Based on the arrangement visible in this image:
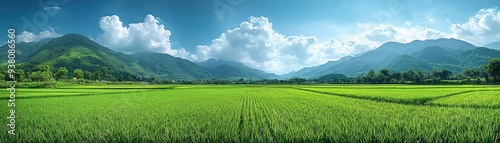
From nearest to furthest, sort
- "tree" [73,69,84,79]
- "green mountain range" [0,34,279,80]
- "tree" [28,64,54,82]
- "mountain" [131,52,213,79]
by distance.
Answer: "green mountain range" [0,34,279,80] < "tree" [28,64,54,82] < "tree" [73,69,84,79] < "mountain" [131,52,213,79]

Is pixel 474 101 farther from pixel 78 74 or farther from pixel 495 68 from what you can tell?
pixel 78 74

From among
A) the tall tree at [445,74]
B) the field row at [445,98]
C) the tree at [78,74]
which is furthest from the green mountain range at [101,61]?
the tall tree at [445,74]

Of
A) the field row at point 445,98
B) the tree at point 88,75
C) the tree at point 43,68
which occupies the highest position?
the tree at point 43,68

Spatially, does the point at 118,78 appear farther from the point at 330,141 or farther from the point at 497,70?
the point at 497,70

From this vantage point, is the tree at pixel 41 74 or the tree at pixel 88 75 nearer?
the tree at pixel 41 74

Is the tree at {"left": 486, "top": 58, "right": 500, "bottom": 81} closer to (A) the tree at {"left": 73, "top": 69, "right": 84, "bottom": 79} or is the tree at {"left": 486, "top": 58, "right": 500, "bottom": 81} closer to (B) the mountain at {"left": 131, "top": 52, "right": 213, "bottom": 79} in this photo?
(A) the tree at {"left": 73, "top": 69, "right": 84, "bottom": 79}

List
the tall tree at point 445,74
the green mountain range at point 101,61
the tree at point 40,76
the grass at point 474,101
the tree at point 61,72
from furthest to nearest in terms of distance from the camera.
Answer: the tall tree at point 445,74, the tree at point 61,72, the tree at point 40,76, the green mountain range at point 101,61, the grass at point 474,101

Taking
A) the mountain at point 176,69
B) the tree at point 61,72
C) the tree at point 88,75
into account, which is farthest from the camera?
the mountain at point 176,69

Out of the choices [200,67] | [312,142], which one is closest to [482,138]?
[312,142]

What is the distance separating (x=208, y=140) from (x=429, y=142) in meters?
5.22

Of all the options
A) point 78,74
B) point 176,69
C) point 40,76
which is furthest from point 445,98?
point 176,69

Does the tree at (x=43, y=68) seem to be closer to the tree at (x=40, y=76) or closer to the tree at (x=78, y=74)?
the tree at (x=40, y=76)

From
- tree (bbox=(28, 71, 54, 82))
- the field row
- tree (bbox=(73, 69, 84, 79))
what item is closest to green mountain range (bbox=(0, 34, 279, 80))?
tree (bbox=(28, 71, 54, 82))

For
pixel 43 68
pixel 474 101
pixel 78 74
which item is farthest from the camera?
pixel 78 74
